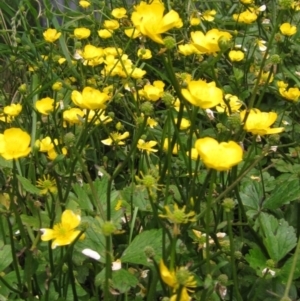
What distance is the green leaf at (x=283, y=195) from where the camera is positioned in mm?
1022

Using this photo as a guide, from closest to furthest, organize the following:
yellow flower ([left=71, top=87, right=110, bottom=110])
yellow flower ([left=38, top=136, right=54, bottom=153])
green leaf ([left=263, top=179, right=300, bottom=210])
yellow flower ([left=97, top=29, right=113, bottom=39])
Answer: yellow flower ([left=71, top=87, right=110, bottom=110])
green leaf ([left=263, top=179, right=300, bottom=210])
yellow flower ([left=38, top=136, right=54, bottom=153])
yellow flower ([left=97, top=29, right=113, bottom=39])

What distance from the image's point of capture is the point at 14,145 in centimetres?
82

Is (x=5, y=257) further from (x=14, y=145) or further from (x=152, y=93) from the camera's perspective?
(x=152, y=93)

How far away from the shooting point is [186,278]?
63cm

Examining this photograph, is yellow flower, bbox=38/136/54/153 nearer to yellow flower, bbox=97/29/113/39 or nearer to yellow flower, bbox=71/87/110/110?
yellow flower, bbox=71/87/110/110

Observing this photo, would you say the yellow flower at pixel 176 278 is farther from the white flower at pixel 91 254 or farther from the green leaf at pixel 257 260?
the green leaf at pixel 257 260

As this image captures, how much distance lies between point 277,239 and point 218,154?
30cm

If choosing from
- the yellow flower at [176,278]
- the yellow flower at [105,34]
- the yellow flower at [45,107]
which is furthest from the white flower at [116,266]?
the yellow flower at [105,34]

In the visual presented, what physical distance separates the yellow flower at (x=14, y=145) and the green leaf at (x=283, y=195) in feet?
1.43

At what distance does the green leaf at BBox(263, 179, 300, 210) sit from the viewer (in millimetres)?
1022

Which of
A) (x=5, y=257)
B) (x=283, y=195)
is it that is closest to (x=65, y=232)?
(x=5, y=257)

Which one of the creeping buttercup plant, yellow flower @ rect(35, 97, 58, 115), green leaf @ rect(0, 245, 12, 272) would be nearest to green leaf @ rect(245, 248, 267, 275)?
the creeping buttercup plant

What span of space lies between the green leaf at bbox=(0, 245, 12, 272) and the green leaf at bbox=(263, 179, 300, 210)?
43 centimetres

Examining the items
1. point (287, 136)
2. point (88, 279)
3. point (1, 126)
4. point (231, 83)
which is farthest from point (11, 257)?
point (231, 83)
